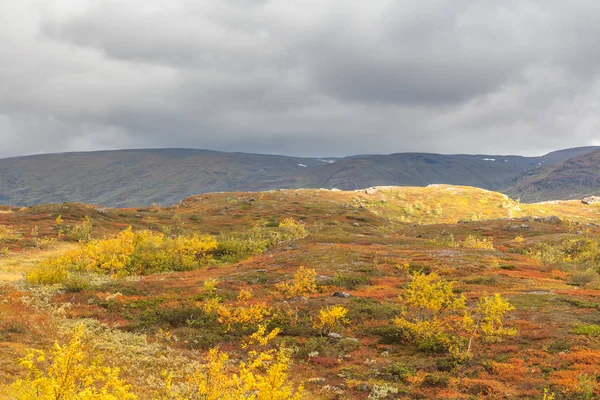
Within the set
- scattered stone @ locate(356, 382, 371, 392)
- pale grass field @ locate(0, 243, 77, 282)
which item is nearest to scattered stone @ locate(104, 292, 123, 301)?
pale grass field @ locate(0, 243, 77, 282)

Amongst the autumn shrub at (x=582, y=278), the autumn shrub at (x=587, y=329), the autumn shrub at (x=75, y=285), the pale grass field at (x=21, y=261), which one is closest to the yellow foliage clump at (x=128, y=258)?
the autumn shrub at (x=75, y=285)

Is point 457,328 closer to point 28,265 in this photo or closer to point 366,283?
point 366,283

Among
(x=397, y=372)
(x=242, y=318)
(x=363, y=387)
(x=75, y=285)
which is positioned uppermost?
(x=75, y=285)

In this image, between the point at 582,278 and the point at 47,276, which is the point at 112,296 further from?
the point at 582,278

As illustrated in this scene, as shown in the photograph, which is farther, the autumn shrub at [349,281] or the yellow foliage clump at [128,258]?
the autumn shrub at [349,281]

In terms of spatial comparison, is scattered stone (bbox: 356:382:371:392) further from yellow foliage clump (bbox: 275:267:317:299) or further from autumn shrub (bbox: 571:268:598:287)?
autumn shrub (bbox: 571:268:598:287)

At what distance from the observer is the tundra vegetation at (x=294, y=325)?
14625 mm

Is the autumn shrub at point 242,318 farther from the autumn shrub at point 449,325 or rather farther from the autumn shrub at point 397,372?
the autumn shrub at point 397,372

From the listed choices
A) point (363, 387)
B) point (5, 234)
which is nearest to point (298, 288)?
point (363, 387)

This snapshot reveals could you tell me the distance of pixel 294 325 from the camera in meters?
24.8

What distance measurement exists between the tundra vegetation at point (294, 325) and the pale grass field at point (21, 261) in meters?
0.34

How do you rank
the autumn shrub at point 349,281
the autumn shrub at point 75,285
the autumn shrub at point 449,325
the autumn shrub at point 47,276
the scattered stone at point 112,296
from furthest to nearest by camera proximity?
the autumn shrub at point 349,281 < the autumn shrub at point 47,276 < the autumn shrub at point 75,285 < the scattered stone at point 112,296 < the autumn shrub at point 449,325

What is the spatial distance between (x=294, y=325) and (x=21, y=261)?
4054cm

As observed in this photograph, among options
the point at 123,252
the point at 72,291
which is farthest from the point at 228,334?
the point at 123,252
